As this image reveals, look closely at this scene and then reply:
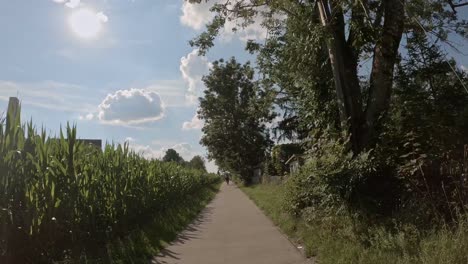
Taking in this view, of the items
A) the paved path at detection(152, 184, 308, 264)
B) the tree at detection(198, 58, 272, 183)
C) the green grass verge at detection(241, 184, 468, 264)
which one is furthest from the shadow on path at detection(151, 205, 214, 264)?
the tree at detection(198, 58, 272, 183)

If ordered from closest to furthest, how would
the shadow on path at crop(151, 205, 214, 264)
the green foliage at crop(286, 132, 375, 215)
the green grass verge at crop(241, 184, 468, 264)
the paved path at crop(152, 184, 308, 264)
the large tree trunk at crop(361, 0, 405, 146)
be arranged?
the green grass verge at crop(241, 184, 468, 264) → the paved path at crop(152, 184, 308, 264) → the shadow on path at crop(151, 205, 214, 264) → the green foliage at crop(286, 132, 375, 215) → the large tree trunk at crop(361, 0, 405, 146)

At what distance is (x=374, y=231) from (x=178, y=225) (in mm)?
8491

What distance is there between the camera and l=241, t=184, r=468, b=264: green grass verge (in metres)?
6.48

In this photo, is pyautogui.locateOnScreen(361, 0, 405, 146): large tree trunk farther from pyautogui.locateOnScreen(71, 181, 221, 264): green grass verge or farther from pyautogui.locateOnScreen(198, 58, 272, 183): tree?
pyautogui.locateOnScreen(198, 58, 272, 183): tree

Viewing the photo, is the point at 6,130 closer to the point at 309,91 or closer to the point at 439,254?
the point at 439,254

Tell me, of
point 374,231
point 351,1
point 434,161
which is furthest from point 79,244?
point 351,1

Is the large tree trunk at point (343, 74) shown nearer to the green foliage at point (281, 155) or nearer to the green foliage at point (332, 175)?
the green foliage at point (332, 175)

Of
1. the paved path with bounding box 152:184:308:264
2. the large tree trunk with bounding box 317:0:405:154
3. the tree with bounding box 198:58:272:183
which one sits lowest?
the paved path with bounding box 152:184:308:264

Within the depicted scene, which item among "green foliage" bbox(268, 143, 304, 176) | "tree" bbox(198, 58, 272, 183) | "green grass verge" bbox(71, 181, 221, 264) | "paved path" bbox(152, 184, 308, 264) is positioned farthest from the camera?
"tree" bbox(198, 58, 272, 183)

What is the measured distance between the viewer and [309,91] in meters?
14.3

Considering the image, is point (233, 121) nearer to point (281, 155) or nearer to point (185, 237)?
point (281, 155)

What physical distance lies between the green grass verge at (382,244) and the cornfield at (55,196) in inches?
166

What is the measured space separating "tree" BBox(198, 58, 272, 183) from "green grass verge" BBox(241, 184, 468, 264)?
→ 57.1 m

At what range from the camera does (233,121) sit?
228ft
